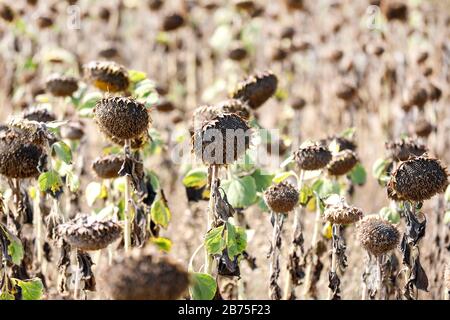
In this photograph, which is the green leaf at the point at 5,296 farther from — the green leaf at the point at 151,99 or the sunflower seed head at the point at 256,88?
the sunflower seed head at the point at 256,88

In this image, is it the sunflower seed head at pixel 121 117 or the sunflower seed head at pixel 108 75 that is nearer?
the sunflower seed head at pixel 121 117

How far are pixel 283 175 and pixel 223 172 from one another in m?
0.55

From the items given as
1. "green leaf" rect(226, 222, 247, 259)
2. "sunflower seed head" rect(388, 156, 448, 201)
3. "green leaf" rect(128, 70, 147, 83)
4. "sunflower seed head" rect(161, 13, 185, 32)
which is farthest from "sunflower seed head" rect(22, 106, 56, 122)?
"sunflower seed head" rect(161, 13, 185, 32)

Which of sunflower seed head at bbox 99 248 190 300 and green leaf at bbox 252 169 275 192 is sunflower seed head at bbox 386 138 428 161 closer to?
green leaf at bbox 252 169 275 192

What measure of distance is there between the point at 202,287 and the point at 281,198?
0.62m

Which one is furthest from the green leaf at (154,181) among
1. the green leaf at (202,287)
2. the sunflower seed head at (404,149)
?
the sunflower seed head at (404,149)

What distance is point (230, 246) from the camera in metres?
2.75

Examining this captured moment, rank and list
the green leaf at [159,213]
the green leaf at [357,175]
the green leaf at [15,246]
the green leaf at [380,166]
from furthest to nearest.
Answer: the green leaf at [357,175]
the green leaf at [380,166]
the green leaf at [159,213]
the green leaf at [15,246]

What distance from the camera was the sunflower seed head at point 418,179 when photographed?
267cm

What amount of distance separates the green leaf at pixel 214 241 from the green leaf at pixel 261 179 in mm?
766

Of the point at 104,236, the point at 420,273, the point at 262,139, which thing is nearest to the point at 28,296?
the point at 104,236

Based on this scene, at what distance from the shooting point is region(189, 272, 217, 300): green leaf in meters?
2.46

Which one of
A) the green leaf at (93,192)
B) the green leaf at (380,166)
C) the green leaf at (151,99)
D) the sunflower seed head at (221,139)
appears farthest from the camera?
the green leaf at (380,166)

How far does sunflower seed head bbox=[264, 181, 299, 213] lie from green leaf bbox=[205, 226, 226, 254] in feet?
1.32
